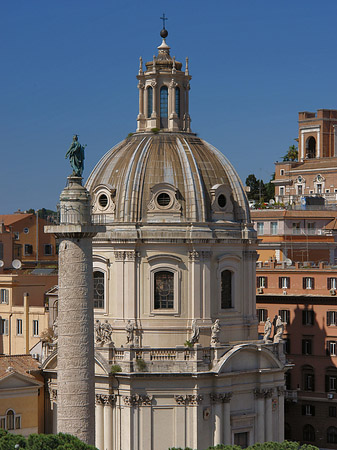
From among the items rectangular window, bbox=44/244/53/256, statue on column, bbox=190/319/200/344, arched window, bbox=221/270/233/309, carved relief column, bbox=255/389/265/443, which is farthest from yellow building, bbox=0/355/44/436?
rectangular window, bbox=44/244/53/256

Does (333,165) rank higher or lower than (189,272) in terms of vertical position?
higher

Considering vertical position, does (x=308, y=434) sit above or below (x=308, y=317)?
below

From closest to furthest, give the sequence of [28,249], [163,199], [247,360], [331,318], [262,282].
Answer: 1. [247,360]
2. [163,199]
3. [331,318]
4. [262,282]
5. [28,249]

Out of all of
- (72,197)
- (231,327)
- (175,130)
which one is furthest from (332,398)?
(72,197)

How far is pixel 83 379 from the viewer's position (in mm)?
59250

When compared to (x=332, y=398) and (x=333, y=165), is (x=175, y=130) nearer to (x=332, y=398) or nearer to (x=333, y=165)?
(x=332, y=398)

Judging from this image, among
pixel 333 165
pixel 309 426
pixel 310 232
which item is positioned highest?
pixel 333 165

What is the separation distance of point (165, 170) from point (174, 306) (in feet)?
24.8

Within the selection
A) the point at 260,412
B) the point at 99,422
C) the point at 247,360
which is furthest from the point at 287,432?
the point at 99,422

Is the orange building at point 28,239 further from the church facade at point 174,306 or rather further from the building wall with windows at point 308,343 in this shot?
the church facade at point 174,306

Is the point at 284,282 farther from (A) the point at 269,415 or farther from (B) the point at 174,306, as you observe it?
(B) the point at 174,306

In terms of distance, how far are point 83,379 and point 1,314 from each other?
36.8 meters

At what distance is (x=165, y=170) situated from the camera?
7981cm

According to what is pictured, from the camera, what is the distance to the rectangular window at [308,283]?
96.1 m
